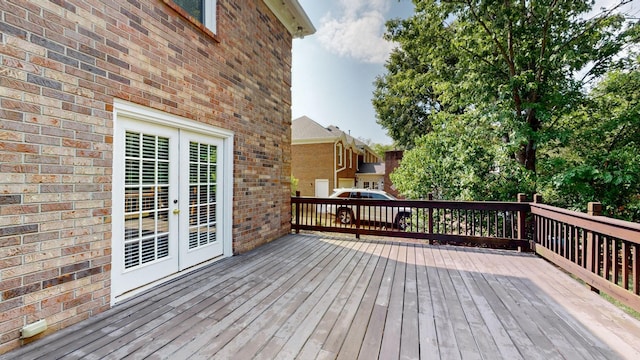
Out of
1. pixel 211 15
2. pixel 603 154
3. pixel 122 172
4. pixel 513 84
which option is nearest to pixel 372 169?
pixel 513 84

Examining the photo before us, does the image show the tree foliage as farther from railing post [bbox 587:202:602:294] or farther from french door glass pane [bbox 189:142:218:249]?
french door glass pane [bbox 189:142:218:249]

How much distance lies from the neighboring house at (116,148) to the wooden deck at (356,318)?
44 cm

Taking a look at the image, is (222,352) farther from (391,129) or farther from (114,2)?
(391,129)

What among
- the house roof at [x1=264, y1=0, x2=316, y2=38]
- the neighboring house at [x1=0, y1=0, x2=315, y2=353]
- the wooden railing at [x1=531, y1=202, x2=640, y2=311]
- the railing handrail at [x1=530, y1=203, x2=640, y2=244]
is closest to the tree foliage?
the wooden railing at [x1=531, y1=202, x2=640, y2=311]

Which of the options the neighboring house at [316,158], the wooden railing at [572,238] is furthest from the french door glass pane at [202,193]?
the neighboring house at [316,158]

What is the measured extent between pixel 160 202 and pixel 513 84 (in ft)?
23.1

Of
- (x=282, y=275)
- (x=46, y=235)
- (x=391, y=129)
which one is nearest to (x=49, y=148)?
(x=46, y=235)

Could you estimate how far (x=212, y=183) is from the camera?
3652mm

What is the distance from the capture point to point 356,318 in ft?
7.24

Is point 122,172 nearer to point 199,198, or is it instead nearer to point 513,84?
point 199,198

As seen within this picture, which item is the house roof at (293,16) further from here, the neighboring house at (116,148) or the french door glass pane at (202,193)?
the french door glass pane at (202,193)

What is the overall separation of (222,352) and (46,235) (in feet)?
5.27

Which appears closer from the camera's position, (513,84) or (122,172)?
(122,172)

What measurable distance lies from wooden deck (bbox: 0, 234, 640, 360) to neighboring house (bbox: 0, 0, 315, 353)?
0.44m
